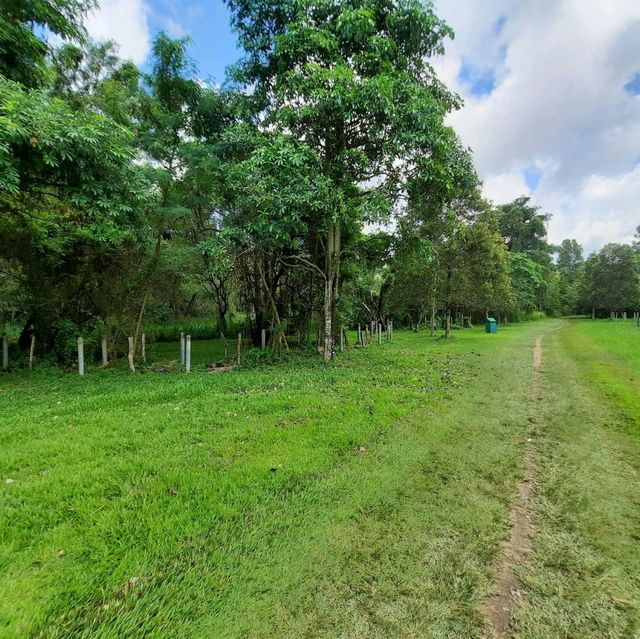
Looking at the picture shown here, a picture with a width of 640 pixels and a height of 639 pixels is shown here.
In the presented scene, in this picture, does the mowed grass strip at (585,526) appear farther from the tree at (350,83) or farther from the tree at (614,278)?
the tree at (614,278)

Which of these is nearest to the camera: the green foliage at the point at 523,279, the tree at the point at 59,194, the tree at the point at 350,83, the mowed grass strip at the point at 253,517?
the mowed grass strip at the point at 253,517

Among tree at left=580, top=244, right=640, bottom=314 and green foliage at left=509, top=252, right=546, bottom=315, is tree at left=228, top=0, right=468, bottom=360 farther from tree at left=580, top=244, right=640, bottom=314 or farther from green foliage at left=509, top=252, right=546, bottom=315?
tree at left=580, top=244, right=640, bottom=314

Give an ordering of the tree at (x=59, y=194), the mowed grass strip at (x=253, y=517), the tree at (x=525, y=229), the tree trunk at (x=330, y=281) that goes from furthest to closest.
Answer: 1. the tree at (x=525, y=229)
2. the tree trunk at (x=330, y=281)
3. the tree at (x=59, y=194)
4. the mowed grass strip at (x=253, y=517)

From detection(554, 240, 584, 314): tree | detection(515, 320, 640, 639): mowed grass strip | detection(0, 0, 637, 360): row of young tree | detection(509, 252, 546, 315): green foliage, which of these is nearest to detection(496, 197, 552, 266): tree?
detection(554, 240, 584, 314): tree

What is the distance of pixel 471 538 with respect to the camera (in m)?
2.13

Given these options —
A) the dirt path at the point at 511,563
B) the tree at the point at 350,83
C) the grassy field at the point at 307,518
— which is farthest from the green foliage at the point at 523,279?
the dirt path at the point at 511,563

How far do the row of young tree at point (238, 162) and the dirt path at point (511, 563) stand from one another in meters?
5.34

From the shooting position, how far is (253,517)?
2.28 meters

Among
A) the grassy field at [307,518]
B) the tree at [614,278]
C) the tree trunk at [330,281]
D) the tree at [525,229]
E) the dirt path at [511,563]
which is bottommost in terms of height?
the dirt path at [511,563]

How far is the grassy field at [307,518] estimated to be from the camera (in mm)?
1582

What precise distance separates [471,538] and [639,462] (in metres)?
2.22

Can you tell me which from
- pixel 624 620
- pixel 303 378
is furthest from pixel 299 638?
pixel 303 378

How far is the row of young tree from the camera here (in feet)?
18.9

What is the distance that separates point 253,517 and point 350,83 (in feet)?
23.1
